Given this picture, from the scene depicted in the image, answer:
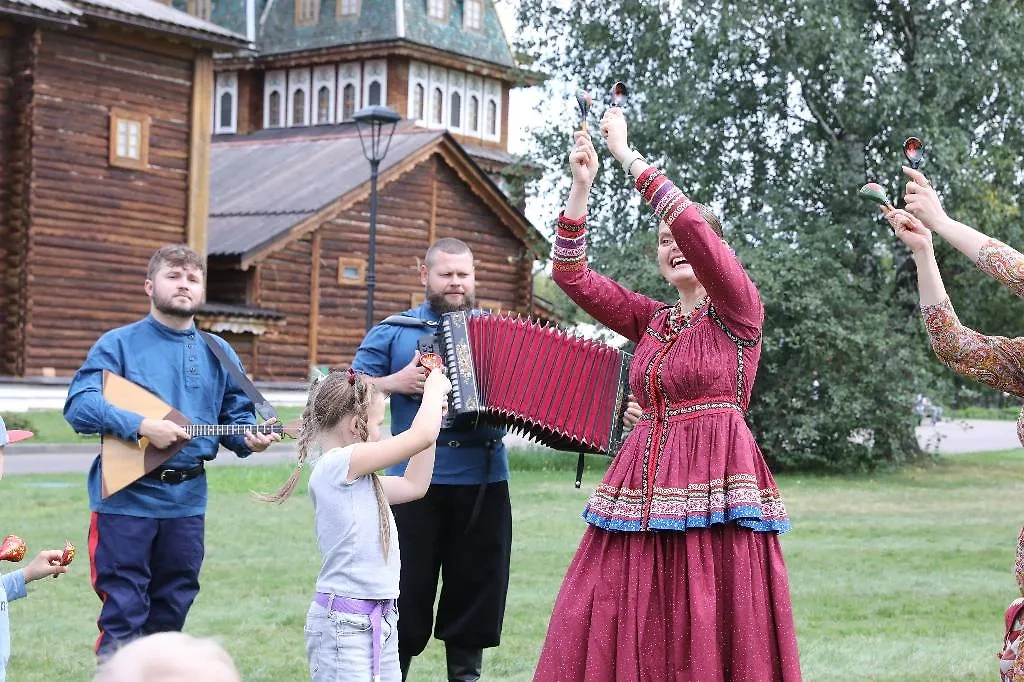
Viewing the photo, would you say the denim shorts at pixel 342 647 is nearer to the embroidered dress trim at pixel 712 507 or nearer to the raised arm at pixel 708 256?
the embroidered dress trim at pixel 712 507

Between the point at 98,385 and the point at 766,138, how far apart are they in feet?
57.2

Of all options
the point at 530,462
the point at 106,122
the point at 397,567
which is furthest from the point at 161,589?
the point at 106,122

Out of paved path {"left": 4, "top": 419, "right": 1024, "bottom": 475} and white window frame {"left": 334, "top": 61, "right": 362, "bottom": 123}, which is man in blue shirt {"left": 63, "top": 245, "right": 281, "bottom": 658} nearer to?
paved path {"left": 4, "top": 419, "right": 1024, "bottom": 475}

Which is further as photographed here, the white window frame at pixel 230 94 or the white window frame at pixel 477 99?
the white window frame at pixel 230 94

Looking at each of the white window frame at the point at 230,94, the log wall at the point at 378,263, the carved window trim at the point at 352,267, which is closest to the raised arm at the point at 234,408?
the log wall at the point at 378,263

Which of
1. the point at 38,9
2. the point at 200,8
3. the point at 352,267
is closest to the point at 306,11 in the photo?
the point at 200,8

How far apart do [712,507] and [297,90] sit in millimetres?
41265

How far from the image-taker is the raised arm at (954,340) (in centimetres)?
401

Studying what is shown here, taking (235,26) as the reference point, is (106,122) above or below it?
below

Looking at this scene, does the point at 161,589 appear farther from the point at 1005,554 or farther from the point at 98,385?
the point at 1005,554

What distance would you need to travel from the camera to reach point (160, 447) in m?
5.58

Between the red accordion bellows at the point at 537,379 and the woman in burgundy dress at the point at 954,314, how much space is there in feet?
4.67

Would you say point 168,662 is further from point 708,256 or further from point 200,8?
point 200,8

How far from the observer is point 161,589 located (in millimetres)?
5711
